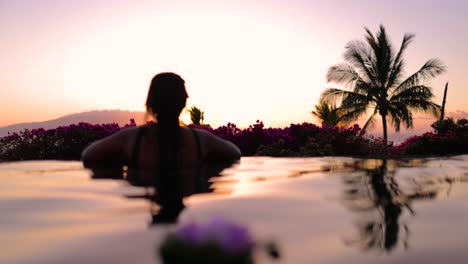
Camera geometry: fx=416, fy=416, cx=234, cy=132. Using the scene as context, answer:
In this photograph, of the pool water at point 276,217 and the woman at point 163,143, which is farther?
the woman at point 163,143

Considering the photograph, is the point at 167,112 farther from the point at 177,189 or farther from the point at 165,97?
the point at 177,189

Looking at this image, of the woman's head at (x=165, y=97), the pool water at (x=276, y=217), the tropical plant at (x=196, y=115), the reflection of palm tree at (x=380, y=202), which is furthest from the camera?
the tropical plant at (x=196, y=115)

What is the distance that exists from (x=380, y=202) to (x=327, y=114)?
21.8m

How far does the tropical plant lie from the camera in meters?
19.1

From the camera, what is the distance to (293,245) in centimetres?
163

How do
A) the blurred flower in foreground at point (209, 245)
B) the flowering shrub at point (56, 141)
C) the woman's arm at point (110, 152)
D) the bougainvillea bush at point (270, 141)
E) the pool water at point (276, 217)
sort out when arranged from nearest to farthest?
the blurred flower in foreground at point (209, 245) → the pool water at point (276, 217) → the woman's arm at point (110, 152) → the bougainvillea bush at point (270, 141) → the flowering shrub at point (56, 141)

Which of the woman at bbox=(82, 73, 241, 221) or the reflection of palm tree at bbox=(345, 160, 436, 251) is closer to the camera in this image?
the reflection of palm tree at bbox=(345, 160, 436, 251)

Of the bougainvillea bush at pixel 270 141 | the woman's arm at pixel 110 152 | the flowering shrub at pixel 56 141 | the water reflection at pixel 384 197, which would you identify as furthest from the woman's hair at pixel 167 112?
the flowering shrub at pixel 56 141

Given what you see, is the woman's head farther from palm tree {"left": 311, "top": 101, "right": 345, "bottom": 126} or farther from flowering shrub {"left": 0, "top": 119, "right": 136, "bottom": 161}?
palm tree {"left": 311, "top": 101, "right": 345, "bottom": 126}

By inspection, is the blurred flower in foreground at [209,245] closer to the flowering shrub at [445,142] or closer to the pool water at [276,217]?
the pool water at [276,217]

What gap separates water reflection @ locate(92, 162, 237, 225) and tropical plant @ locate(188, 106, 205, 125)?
1504cm

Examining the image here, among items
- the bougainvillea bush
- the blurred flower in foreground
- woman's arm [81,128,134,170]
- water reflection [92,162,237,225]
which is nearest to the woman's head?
woman's arm [81,128,134,170]

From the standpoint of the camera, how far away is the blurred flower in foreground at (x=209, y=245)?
1.46 metres

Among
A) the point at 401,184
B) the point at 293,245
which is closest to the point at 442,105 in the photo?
the point at 401,184
